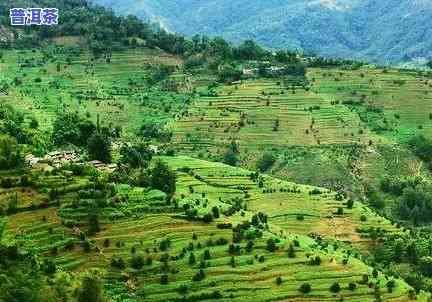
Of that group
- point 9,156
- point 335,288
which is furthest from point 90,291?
point 9,156

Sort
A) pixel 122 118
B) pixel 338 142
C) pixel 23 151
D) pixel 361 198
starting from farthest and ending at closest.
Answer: pixel 122 118 → pixel 338 142 → pixel 361 198 → pixel 23 151

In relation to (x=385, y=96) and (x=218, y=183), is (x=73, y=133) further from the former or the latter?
(x=385, y=96)

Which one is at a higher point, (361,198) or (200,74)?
(200,74)

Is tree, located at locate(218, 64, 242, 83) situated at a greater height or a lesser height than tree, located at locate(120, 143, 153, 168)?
greater

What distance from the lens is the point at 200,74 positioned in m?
125

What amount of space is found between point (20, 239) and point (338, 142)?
55.2 meters

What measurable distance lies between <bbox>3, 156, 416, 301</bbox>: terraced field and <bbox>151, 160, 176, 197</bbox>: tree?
806 mm

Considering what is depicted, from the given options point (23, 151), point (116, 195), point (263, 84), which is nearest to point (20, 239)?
point (116, 195)

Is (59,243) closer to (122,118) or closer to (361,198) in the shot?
(361,198)

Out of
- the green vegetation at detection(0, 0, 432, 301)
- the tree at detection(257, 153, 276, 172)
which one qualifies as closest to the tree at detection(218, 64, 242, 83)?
the green vegetation at detection(0, 0, 432, 301)

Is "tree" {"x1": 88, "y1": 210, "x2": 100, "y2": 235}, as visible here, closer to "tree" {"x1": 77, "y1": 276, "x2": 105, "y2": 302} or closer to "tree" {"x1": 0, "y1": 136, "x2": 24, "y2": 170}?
"tree" {"x1": 0, "y1": 136, "x2": 24, "y2": 170}

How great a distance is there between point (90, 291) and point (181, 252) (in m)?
10.7

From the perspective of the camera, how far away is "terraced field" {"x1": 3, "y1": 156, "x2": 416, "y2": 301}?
163 feet

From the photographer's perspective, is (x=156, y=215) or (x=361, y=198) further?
(x=361, y=198)
